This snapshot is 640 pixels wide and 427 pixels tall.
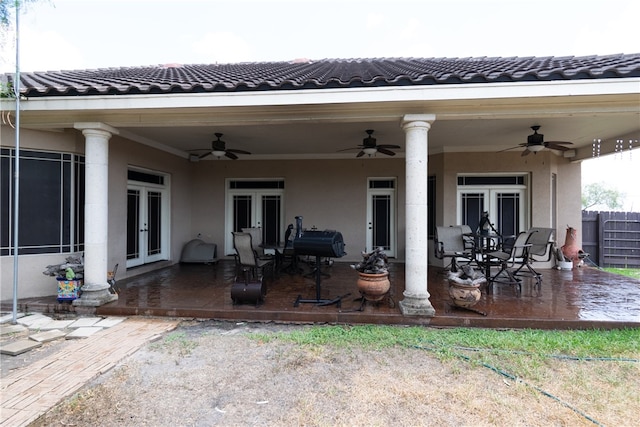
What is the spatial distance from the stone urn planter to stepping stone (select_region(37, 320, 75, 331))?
15.8 ft

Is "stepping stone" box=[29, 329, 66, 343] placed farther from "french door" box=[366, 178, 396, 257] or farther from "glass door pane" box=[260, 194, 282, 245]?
"french door" box=[366, 178, 396, 257]

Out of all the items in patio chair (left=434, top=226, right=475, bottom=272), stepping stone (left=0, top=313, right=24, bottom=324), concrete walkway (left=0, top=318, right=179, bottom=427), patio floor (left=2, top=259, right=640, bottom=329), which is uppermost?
patio chair (left=434, top=226, right=475, bottom=272)

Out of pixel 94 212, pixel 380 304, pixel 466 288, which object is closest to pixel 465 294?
pixel 466 288

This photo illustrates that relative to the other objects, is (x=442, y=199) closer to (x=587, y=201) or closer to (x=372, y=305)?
(x=372, y=305)

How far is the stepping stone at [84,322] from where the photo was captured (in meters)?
3.85

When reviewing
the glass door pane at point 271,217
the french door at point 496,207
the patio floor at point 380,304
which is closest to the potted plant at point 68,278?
the patio floor at point 380,304

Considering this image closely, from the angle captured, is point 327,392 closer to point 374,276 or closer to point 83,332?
point 374,276

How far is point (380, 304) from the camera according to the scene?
424 cm

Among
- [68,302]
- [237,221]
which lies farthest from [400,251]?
→ [68,302]

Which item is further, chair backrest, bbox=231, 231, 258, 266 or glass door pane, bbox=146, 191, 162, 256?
glass door pane, bbox=146, 191, 162, 256

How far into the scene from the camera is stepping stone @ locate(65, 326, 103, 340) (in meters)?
3.52

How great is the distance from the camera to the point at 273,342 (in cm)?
335

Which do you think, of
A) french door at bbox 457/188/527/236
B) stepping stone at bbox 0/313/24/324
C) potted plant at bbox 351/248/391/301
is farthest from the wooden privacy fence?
stepping stone at bbox 0/313/24/324

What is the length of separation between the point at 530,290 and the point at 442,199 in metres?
2.66
